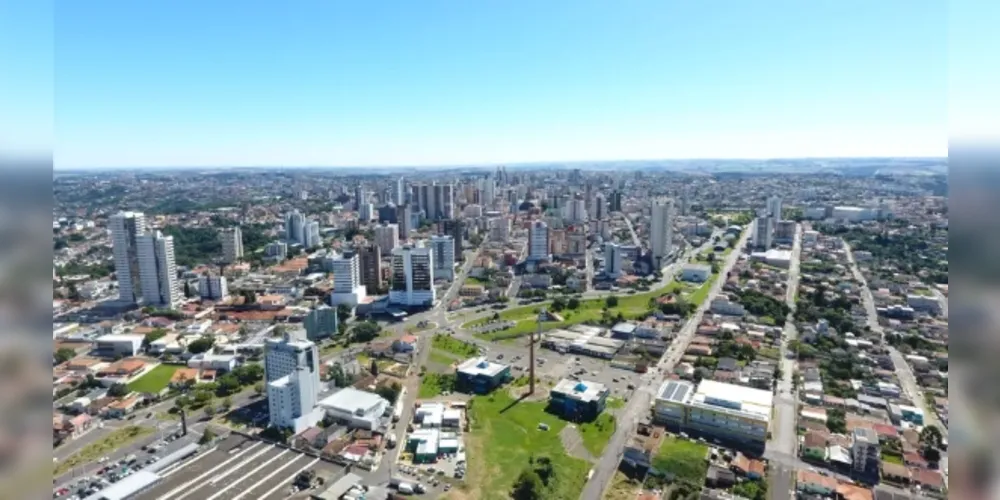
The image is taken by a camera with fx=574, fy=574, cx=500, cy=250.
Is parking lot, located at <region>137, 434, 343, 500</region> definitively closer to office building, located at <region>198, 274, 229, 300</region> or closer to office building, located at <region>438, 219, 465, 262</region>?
office building, located at <region>198, 274, 229, 300</region>

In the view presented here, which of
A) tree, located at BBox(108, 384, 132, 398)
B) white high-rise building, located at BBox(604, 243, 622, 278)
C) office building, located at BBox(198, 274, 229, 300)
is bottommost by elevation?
tree, located at BBox(108, 384, 132, 398)

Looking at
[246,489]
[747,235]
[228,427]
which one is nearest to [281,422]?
[228,427]

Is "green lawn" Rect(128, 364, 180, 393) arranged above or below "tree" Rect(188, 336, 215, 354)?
below

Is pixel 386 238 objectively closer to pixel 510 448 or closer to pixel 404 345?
pixel 404 345

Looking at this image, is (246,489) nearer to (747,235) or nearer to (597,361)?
(597,361)

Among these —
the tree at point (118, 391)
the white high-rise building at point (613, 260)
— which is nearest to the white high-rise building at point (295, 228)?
the white high-rise building at point (613, 260)

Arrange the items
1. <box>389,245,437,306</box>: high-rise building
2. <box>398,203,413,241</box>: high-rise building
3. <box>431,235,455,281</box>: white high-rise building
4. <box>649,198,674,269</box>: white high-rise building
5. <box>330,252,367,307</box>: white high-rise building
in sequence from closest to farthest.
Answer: <box>389,245,437,306</box>: high-rise building, <box>330,252,367,307</box>: white high-rise building, <box>431,235,455,281</box>: white high-rise building, <box>649,198,674,269</box>: white high-rise building, <box>398,203,413,241</box>: high-rise building

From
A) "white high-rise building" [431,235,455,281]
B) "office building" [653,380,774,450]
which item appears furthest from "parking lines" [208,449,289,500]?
"white high-rise building" [431,235,455,281]

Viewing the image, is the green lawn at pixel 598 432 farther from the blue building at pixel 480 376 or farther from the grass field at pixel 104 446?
the grass field at pixel 104 446
